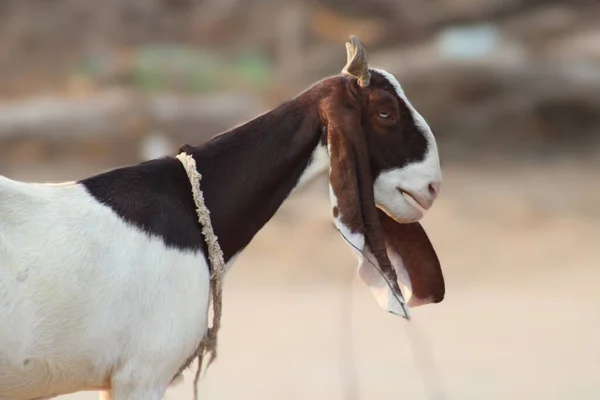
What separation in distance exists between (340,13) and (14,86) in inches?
165

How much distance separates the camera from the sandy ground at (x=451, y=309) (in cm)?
502

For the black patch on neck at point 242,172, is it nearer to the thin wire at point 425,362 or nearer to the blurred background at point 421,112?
the blurred background at point 421,112

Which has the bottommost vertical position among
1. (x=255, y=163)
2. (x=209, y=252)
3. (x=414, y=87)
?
(x=209, y=252)

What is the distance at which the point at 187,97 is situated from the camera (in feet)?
34.5

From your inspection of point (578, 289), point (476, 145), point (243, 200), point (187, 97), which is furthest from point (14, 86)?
point (243, 200)

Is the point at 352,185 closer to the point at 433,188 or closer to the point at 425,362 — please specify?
the point at 433,188

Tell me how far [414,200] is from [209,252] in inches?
20.4

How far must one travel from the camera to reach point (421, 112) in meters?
9.99

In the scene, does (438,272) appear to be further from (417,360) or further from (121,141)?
(121,141)

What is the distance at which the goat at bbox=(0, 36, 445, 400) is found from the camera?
2029 millimetres

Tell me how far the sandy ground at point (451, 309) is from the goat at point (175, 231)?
128cm

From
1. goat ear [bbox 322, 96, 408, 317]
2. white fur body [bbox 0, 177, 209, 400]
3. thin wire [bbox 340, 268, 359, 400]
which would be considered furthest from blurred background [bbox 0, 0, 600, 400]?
white fur body [bbox 0, 177, 209, 400]

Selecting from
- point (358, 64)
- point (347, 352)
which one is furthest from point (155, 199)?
point (347, 352)

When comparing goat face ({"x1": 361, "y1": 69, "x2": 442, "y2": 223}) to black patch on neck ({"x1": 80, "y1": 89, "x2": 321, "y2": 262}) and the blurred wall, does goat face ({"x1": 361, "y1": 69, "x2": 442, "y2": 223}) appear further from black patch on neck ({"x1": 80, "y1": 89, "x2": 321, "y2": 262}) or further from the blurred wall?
the blurred wall
